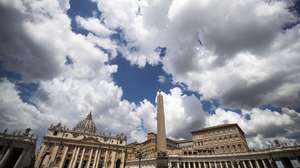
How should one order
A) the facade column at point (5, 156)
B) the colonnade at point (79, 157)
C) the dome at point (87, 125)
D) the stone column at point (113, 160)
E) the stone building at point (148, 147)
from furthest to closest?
the dome at point (87, 125), the stone building at point (148, 147), the stone column at point (113, 160), the colonnade at point (79, 157), the facade column at point (5, 156)

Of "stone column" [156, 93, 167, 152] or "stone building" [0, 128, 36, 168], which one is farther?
"stone building" [0, 128, 36, 168]

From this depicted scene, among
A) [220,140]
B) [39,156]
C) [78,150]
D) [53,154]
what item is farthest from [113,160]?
[220,140]

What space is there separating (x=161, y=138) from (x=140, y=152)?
984 inches

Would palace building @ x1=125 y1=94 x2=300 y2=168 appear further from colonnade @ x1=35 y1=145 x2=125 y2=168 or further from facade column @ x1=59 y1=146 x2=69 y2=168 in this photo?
facade column @ x1=59 y1=146 x2=69 y2=168

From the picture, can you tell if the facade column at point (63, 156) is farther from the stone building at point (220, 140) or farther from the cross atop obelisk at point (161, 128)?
the cross atop obelisk at point (161, 128)

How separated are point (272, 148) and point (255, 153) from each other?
11.5 feet

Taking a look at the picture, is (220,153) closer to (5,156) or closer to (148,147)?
(148,147)

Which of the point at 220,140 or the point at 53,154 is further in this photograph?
the point at 220,140

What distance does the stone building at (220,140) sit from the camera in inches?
1886

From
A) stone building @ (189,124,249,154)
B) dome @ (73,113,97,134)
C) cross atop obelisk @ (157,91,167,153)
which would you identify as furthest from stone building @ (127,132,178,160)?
cross atop obelisk @ (157,91,167,153)

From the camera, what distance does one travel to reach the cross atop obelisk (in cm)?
2048

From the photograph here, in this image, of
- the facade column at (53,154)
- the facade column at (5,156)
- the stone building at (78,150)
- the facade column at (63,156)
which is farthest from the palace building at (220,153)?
the facade column at (53,154)

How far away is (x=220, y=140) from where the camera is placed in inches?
2004

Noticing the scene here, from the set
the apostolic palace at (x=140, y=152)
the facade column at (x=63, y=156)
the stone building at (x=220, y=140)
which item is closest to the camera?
the apostolic palace at (x=140, y=152)
